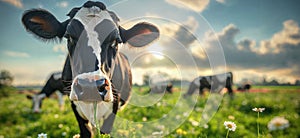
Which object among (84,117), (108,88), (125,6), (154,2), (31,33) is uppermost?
(154,2)

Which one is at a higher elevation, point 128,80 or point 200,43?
point 200,43

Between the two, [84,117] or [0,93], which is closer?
[84,117]

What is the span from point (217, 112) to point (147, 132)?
234 cm

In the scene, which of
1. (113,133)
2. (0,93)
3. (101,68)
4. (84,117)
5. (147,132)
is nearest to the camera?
(101,68)

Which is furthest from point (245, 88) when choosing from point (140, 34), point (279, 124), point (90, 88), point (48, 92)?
point (279, 124)

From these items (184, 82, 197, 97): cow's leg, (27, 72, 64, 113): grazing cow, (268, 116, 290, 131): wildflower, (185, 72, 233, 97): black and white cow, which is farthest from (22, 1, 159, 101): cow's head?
(184, 82, 197, 97): cow's leg

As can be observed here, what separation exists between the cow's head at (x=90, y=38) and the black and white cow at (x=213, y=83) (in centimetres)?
689

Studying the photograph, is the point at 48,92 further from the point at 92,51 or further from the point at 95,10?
the point at 92,51

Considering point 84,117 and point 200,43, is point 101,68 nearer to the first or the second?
point 84,117

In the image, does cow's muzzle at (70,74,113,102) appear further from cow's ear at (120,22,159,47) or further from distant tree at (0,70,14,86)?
distant tree at (0,70,14,86)

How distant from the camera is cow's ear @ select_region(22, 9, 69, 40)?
3363 mm

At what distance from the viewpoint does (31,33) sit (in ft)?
11.5

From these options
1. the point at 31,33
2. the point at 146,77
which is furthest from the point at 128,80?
Result: the point at 146,77

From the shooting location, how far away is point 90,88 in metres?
2.45
